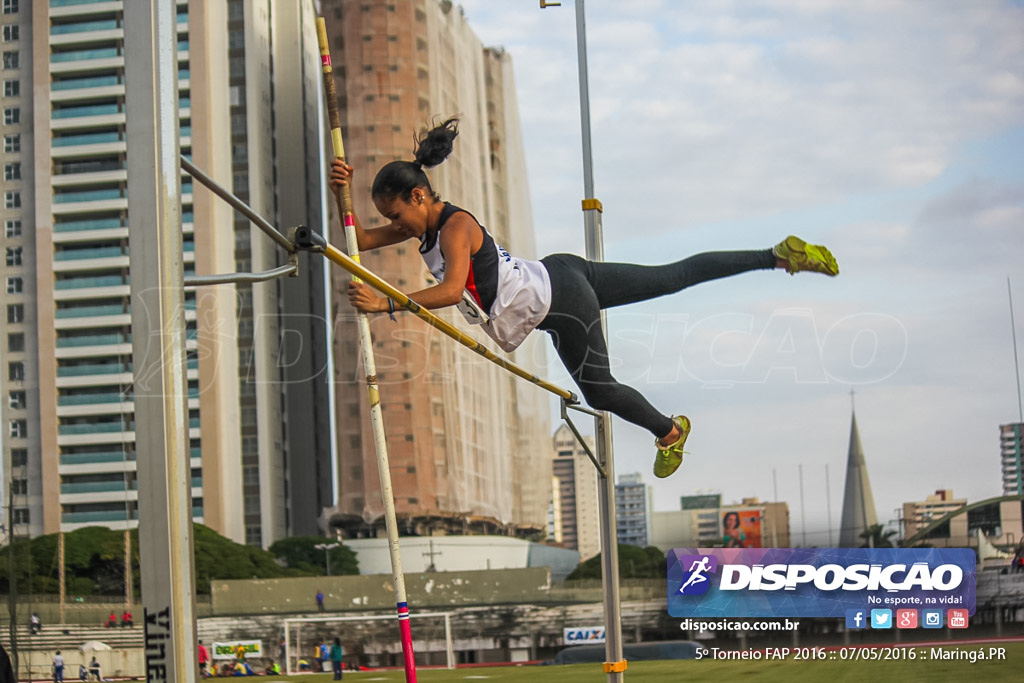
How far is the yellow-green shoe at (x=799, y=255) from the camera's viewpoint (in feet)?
12.6

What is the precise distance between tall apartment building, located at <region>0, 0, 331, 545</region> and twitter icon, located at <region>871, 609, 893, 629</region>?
26.0m

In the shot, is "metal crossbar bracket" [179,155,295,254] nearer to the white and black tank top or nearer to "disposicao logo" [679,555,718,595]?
the white and black tank top

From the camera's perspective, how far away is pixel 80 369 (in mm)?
43188

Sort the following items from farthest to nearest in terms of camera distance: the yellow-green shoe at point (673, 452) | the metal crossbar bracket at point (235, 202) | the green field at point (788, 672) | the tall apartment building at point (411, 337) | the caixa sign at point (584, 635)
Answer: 1. the tall apartment building at point (411, 337)
2. the caixa sign at point (584, 635)
3. the green field at point (788, 672)
4. the yellow-green shoe at point (673, 452)
5. the metal crossbar bracket at point (235, 202)

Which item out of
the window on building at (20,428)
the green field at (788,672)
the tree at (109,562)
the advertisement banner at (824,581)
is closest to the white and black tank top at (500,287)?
the green field at (788,672)

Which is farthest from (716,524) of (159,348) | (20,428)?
(159,348)

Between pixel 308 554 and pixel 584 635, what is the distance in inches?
621

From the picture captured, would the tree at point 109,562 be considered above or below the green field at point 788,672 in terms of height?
above

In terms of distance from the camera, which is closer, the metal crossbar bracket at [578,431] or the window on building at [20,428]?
the metal crossbar bracket at [578,431]

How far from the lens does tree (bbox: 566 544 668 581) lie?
113 feet

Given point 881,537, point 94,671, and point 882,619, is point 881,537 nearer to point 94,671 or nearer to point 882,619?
point 882,619

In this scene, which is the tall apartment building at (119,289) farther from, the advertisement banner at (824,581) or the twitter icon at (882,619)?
the twitter icon at (882,619)

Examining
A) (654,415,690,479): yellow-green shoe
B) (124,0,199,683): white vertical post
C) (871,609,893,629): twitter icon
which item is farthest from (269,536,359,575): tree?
(124,0,199,683): white vertical post

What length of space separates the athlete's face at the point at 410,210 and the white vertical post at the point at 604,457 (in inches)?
66.4
